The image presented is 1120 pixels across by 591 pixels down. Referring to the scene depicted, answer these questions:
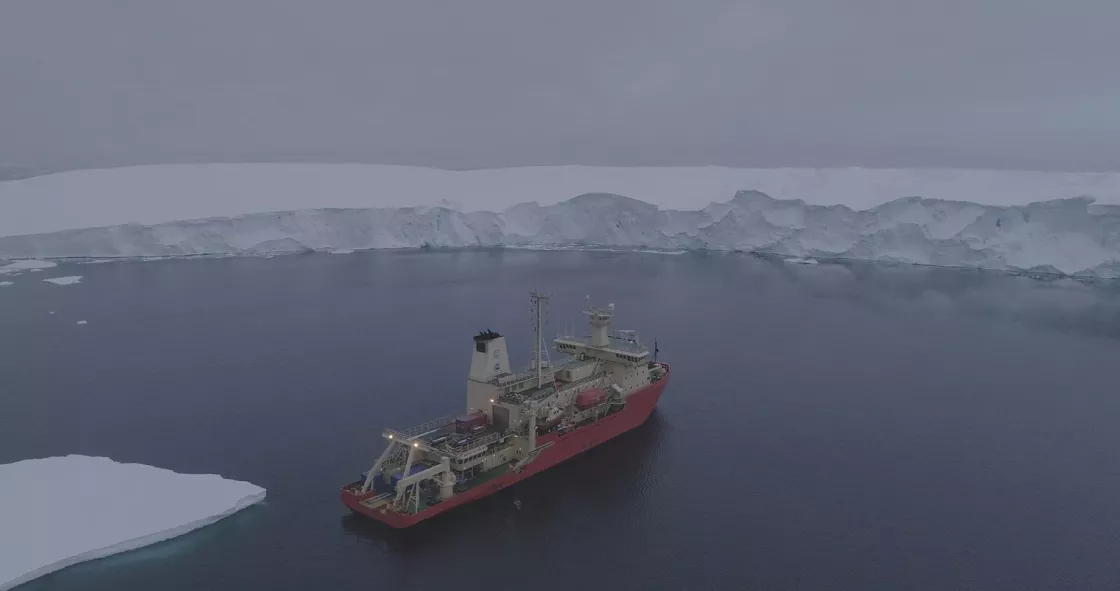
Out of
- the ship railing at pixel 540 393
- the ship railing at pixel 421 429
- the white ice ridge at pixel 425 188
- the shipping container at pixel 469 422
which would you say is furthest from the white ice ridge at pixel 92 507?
the white ice ridge at pixel 425 188

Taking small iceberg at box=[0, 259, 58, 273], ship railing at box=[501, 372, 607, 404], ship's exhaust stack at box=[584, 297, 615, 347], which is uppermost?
small iceberg at box=[0, 259, 58, 273]

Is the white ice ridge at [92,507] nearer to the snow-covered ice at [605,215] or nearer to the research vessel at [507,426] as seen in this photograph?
the research vessel at [507,426]

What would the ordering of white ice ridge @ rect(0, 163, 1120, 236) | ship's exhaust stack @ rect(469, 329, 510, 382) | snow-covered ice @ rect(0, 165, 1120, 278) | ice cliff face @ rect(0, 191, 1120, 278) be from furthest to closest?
white ice ridge @ rect(0, 163, 1120, 236) < snow-covered ice @ rect(0, 165, 1120, 278) < ice cliff face @ rect(0, 191, 1120, 278) < ship's exhaust stack @ rect(469, 329, 510, 382)

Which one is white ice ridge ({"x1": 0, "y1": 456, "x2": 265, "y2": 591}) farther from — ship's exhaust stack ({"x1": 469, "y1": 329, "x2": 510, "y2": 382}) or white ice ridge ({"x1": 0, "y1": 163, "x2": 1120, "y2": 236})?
white ice ridge ({"x1": 0, "y1": 163, "x2": 1120, "y2": 236})

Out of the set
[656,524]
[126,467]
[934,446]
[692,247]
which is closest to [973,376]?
[934,446]

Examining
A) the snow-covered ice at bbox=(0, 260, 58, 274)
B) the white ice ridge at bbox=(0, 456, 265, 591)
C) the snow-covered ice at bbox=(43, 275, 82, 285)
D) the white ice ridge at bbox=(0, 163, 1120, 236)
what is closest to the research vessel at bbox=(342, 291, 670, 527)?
the white ice ridge at bbox=(0, 456, 265, 591)

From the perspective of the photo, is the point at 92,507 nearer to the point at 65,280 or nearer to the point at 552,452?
the point at 552,452

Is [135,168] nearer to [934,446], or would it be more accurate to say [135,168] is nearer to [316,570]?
[316,570]
